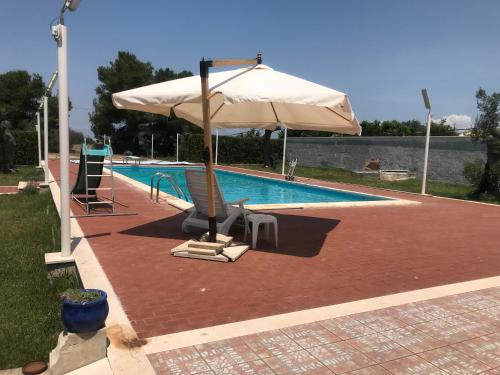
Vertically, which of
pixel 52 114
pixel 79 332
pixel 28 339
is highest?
pixel 52 114

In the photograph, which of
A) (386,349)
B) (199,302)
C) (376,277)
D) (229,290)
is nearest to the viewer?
(386,349)

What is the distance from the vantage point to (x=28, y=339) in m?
3.11

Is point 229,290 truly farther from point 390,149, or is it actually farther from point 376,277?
point 390,149

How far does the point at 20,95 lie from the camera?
3584cm

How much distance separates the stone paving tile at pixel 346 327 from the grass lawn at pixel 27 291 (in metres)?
2.09

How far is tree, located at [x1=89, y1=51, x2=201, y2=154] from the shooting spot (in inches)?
1345

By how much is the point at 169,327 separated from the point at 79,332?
0.76m

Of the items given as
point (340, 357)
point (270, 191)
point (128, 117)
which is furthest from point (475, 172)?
point (128, 117)

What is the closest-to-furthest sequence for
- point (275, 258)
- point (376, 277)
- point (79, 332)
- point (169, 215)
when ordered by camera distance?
1. point (79, 332)
2. point (376, 277)
3. point (275, 258)
4. point (169, 215)

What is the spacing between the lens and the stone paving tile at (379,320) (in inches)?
135

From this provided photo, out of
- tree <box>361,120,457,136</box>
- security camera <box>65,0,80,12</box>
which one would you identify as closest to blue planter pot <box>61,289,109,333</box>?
security camera <box>65,0,80,12</box>

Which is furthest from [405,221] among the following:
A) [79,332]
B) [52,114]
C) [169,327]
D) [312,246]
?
[52,114]

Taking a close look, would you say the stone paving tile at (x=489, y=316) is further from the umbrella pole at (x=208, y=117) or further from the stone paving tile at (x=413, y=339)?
the umbrella pole at (x=208, y=117)

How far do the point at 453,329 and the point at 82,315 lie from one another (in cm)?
285
